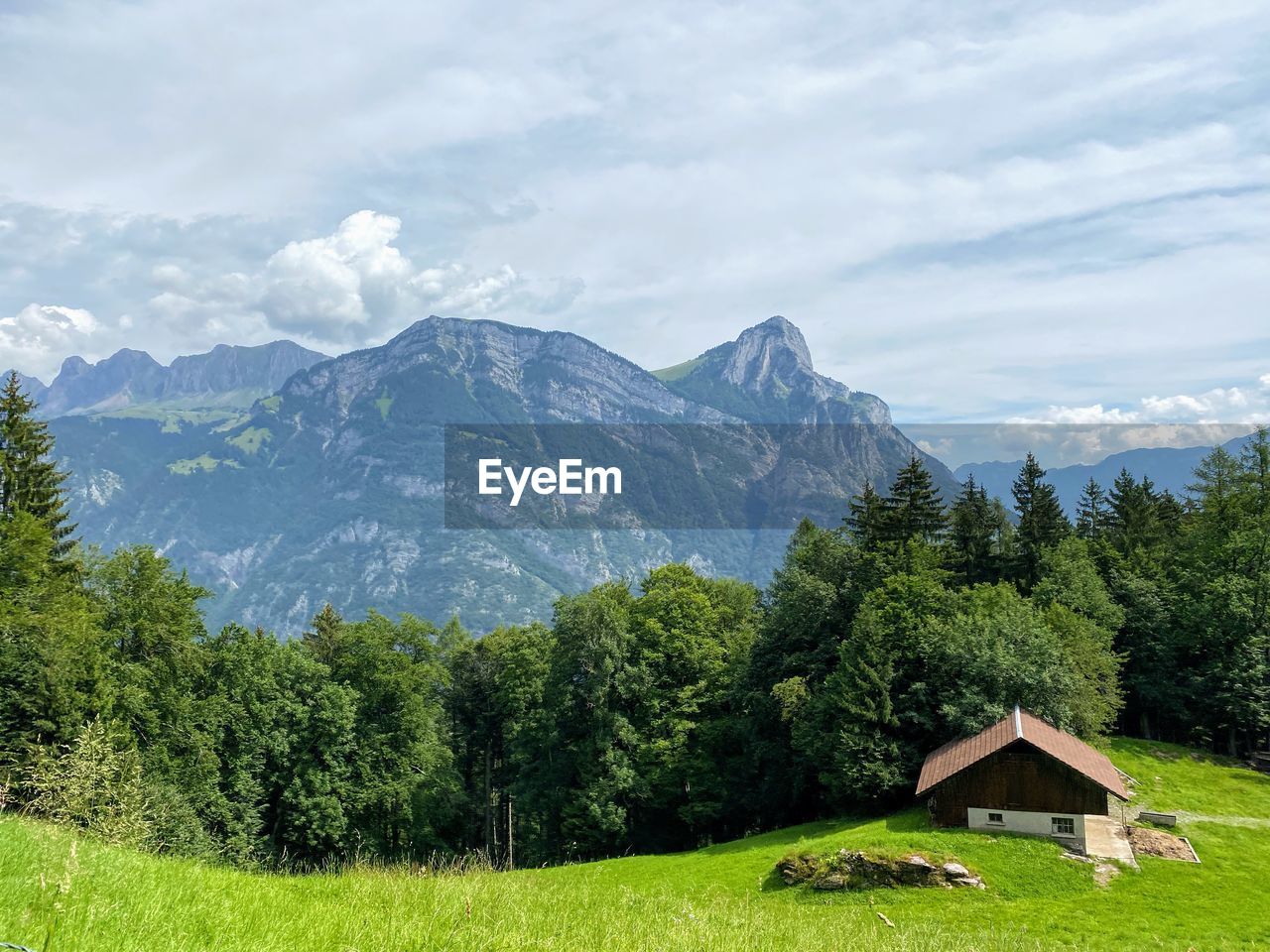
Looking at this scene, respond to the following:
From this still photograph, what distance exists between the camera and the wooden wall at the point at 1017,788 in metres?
35.6

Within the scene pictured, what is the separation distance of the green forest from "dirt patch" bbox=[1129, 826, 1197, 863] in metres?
7.80

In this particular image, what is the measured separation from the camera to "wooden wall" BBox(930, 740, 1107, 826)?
35625 millimetres

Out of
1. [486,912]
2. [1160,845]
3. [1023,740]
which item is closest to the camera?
[486,912]

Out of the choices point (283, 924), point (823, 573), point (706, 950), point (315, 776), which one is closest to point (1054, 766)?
point (823, 573)

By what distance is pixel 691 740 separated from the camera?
5141 centimetres

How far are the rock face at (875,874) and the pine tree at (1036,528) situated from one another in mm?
40728

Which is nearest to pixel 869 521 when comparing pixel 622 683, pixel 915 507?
pixel 915 507

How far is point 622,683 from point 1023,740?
2416 centimetres

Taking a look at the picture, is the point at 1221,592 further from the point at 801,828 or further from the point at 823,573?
the point at 801,828

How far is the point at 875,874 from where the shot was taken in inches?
1278

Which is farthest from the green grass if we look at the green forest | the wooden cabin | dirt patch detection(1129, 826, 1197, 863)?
the green forest

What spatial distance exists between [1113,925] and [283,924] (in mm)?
29642

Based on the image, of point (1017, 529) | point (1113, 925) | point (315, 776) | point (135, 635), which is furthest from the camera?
point (1017, 529)

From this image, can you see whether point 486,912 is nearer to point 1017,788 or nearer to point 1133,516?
point 1017,788
